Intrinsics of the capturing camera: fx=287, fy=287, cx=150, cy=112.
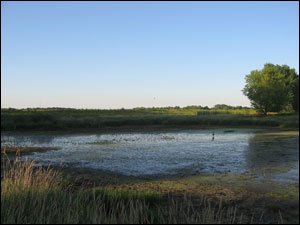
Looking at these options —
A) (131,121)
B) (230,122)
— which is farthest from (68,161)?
(230,122)

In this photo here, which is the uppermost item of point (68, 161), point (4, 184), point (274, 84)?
point (274, 84)

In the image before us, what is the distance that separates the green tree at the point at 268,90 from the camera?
60625 millimetres

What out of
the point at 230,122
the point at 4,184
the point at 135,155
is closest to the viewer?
the point at 4,184

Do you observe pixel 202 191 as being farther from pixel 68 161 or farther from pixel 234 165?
pixel 68 161

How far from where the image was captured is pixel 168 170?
15.1 m

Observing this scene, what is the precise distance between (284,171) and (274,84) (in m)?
53.3

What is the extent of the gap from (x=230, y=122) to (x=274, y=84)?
62.3ft

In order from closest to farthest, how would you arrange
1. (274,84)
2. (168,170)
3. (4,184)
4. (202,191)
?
(4,184)
(202,191)
(168,170)
(274,84)

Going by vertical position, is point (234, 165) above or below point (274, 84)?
below

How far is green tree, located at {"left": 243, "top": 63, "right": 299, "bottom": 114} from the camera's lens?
6062cm

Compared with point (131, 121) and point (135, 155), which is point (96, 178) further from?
point (131, 121)

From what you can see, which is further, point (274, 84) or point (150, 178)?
point (274, 84)

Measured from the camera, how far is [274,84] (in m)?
61.9

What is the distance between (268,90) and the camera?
6131 cm
